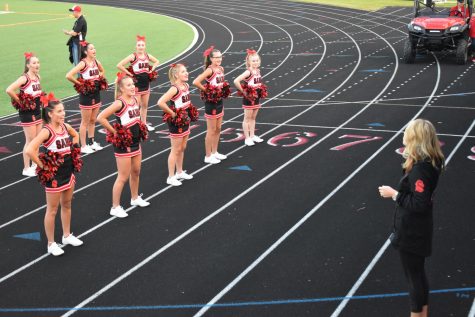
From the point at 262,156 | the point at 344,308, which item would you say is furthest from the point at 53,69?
the point at 344,308

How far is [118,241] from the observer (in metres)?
8.39

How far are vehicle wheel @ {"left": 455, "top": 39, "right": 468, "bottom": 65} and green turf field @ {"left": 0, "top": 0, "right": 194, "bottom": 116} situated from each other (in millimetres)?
8983

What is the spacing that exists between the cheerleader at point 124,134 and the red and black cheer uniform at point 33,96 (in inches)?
99.1

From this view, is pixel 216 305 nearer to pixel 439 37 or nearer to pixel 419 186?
pixel 419 186

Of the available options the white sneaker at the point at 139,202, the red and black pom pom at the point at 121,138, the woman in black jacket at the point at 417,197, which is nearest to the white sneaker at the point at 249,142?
the white sneaker at the point at 139,202

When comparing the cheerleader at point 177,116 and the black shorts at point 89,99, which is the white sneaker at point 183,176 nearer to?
the cheerleader at point 177,116

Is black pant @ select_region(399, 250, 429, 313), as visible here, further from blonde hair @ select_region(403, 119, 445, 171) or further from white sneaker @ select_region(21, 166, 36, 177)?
white sneaker @ select_region(21, 166, 36, 177)

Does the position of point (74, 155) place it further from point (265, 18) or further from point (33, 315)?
point (265, 18)

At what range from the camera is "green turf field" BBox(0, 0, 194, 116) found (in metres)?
20.2

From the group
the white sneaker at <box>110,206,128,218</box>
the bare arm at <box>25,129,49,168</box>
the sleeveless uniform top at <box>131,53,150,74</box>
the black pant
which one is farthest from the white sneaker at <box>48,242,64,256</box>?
the sleeveless uniform top at <box>131,53,150,74</box>

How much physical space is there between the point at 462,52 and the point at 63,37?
1542cm

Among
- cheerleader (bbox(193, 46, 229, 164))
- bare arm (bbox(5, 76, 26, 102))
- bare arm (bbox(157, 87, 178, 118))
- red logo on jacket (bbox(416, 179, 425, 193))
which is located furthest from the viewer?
cheerleader (bbox(193, 46, 229, 164))

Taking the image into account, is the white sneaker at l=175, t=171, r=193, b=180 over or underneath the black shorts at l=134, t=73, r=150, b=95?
underneath

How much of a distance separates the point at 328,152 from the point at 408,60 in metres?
9.97
